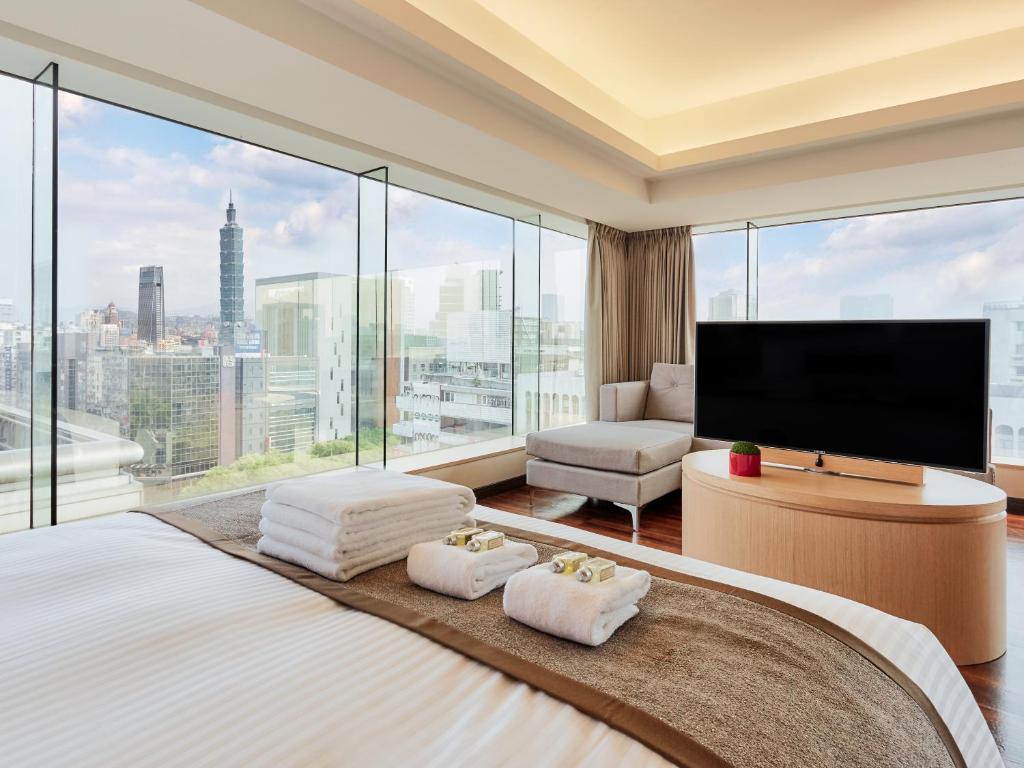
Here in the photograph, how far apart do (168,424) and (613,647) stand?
2620 millimetres

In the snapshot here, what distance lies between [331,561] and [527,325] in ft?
13.0

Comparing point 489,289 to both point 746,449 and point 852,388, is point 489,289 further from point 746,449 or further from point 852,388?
point 852,388

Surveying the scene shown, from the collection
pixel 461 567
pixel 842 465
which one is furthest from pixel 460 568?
pixel 842 465

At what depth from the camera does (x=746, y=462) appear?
2488 millimetres

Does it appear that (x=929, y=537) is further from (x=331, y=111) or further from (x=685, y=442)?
(x=331, y=111)

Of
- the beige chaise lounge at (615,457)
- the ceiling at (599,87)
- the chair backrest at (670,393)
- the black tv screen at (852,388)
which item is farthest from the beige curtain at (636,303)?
the black tv screen at (852,388)

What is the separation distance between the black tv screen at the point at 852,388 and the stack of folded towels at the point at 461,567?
6.48 ft

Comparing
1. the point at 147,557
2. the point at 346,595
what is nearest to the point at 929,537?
the point at 346,595

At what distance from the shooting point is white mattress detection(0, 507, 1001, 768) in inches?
25.2

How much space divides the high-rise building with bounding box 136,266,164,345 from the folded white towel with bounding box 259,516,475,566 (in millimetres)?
1872

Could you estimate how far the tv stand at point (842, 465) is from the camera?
232cm

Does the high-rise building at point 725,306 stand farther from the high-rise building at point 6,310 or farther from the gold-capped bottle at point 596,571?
the high-rise building at point 6,310

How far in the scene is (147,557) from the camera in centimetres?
118

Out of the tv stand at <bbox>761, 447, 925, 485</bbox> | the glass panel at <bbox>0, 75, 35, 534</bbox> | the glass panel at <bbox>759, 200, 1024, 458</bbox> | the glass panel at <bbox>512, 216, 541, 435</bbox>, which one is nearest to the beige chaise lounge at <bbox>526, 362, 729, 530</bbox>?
the glass panel at <bbox>512, 216, 541, 435</bbox>
